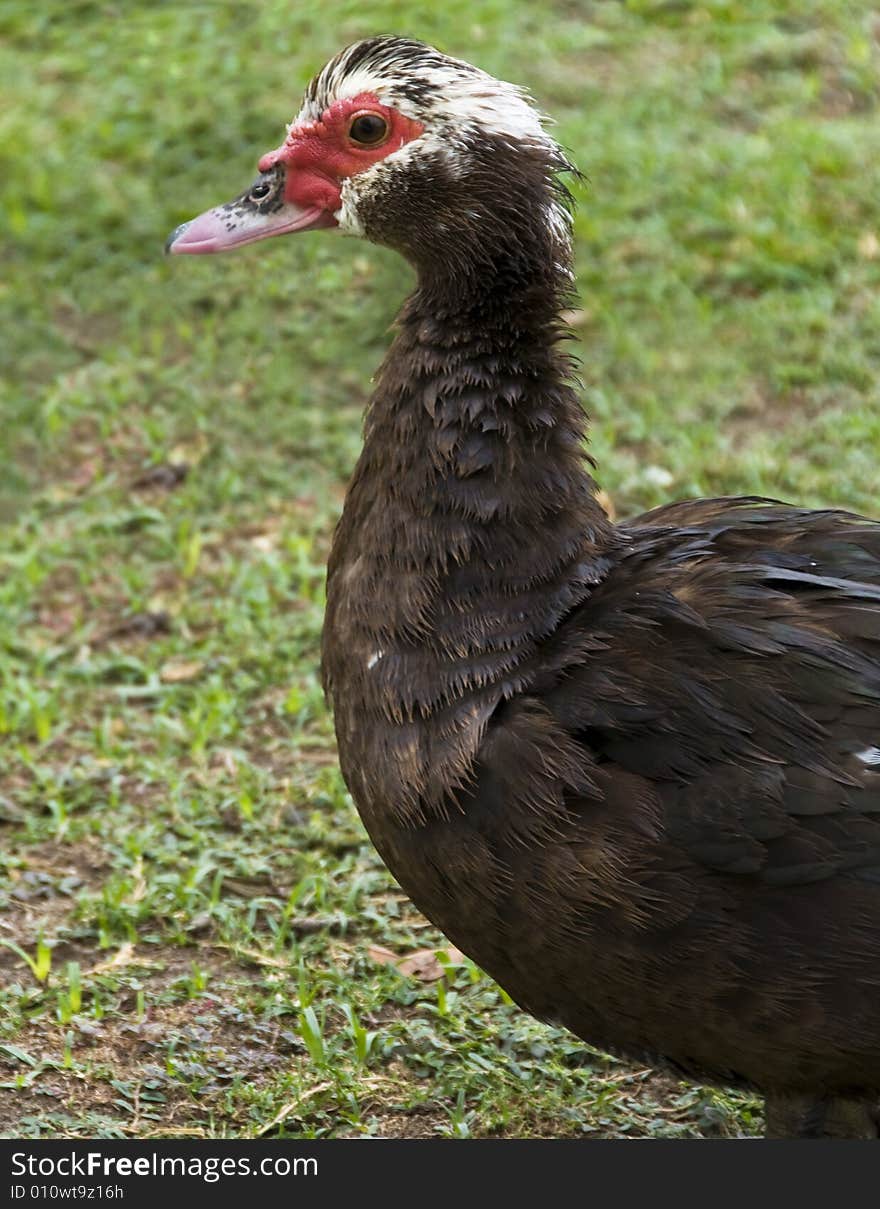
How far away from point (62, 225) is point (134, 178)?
40 cm

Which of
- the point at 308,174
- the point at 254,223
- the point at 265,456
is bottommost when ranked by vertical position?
the point at 265,456

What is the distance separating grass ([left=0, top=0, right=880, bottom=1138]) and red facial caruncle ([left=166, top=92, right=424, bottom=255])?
1.66 metres

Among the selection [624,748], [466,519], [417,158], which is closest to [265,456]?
[417,158]

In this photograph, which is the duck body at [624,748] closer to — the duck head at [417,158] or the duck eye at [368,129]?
the duck head at [417,158]

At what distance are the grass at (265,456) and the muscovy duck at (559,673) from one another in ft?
2.42

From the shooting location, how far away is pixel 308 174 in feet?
13.2

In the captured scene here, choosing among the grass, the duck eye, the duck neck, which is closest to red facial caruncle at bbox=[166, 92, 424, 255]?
the duck eye

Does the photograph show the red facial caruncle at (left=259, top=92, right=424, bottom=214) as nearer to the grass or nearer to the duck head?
the duck head

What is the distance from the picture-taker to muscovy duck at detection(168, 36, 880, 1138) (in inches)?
132

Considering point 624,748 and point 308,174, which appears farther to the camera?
point 308,174

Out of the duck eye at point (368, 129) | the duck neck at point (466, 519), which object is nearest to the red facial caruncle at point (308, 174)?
the duck eye at point (368, 129)

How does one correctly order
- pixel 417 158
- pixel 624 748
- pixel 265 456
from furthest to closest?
1. pixel 265 456
2. pixel 417 158
3. pixel 624 748

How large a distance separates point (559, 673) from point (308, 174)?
1.26 metres

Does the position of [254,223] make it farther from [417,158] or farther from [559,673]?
[559,673]
